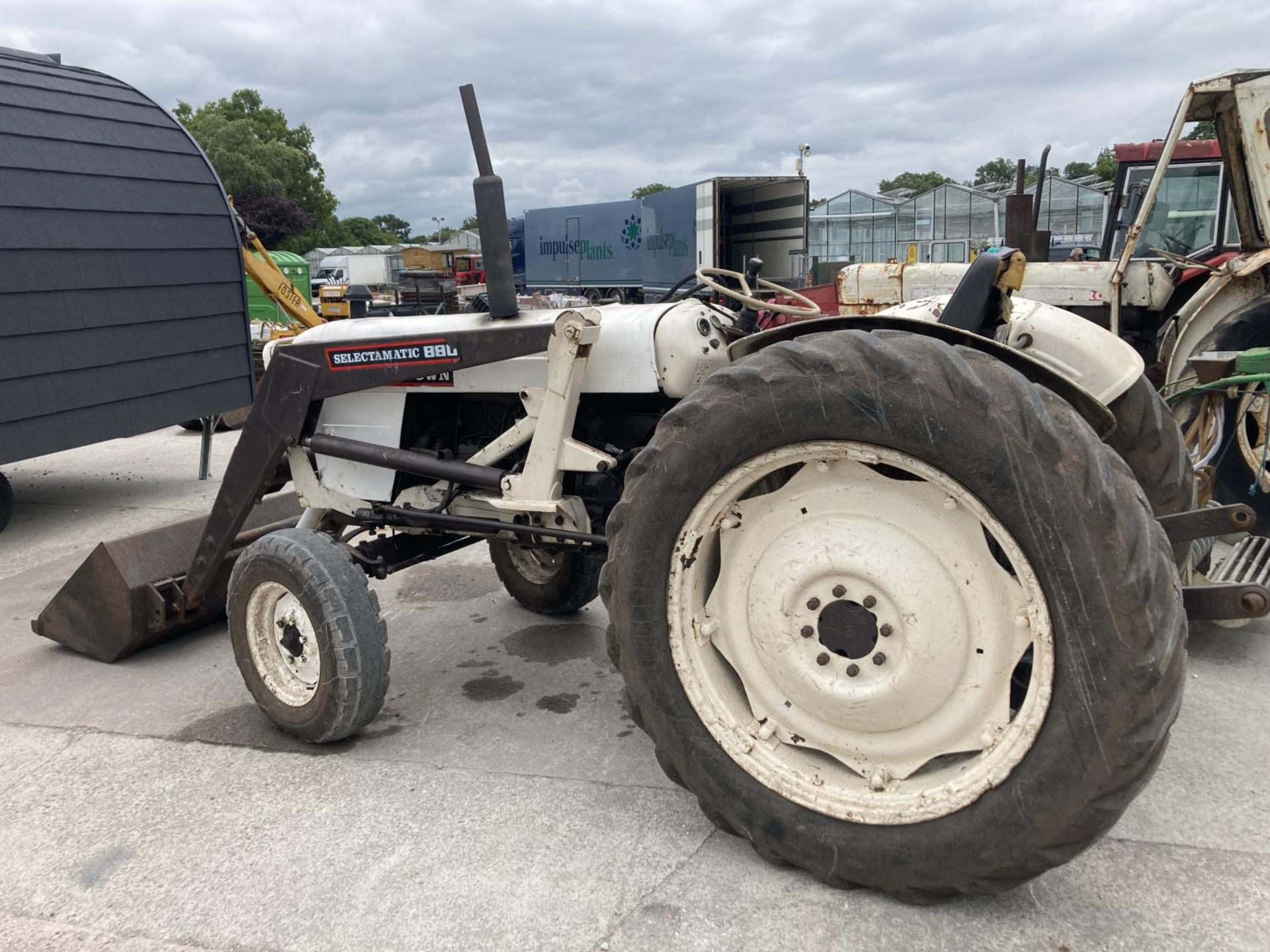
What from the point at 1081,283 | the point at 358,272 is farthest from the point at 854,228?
A: the point at 1081,283

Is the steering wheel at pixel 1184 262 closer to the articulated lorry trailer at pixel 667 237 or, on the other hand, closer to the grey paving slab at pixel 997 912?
the grey paving slab at pixel 997 912

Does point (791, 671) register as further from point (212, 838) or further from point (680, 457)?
point (212, 838)

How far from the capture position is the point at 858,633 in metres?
2.26

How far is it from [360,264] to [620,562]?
1523 inches

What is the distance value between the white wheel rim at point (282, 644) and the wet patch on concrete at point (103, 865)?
0.71 meters

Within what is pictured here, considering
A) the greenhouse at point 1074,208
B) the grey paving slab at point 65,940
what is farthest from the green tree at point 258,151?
the grey paving slab at point 65,940

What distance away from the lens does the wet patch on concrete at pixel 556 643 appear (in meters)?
4.10

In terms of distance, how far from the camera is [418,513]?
138 inches

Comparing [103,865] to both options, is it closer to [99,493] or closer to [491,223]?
[491,223]

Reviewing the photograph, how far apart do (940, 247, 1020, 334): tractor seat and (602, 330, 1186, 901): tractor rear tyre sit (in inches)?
24.1

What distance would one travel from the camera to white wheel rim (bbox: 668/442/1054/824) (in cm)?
213

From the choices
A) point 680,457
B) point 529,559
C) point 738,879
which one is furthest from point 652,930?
point 529,559

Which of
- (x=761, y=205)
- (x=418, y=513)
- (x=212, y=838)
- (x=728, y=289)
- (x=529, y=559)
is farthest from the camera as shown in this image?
(x=761, y=205)

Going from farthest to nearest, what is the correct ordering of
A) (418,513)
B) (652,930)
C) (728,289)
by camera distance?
1. (418,513)
2. (728,289)
3. (652,930)
